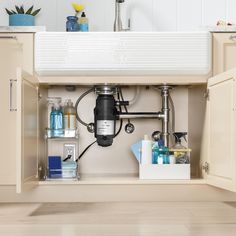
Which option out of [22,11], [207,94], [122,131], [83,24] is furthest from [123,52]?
[22,11]

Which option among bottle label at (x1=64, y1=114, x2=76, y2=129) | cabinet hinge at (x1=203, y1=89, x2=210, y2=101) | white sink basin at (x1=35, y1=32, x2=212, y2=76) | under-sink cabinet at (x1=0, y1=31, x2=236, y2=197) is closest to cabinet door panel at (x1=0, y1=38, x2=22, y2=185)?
under-sink cabinet at (x1=0, y1=31, x2=236, y2=197)

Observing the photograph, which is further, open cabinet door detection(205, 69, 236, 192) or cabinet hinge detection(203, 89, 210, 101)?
cabinet hinge detection(203, 89, 210, 101)

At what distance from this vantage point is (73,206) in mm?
2320

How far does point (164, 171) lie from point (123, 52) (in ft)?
2.10

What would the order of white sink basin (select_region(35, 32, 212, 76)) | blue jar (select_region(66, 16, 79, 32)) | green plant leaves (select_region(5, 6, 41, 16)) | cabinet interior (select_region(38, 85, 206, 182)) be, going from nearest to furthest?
white sink basin (select_region(35, 32, 212, 76))
blue jar (select_region(66, 16, 79, 32))
green plant leaves (select_region(5, 6, 41, 16))
cabinet interior (select_region(38, 85, 206, 182))

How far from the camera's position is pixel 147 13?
290 centimetres

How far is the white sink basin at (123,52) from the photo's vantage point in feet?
7.84

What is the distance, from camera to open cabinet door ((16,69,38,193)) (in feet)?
6.51

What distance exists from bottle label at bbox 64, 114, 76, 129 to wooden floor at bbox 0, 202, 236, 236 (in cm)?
46

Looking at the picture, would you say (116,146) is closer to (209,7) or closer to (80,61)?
(80,61)

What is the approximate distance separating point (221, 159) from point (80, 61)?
851mm

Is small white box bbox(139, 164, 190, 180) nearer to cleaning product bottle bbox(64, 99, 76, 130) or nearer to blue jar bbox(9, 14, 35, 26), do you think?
cleaning product bottle bbox(64, 99, 76, 130)

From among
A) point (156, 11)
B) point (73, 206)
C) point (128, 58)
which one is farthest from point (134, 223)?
point (156, 11)

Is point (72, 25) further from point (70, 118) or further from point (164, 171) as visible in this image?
point (164, 171)
